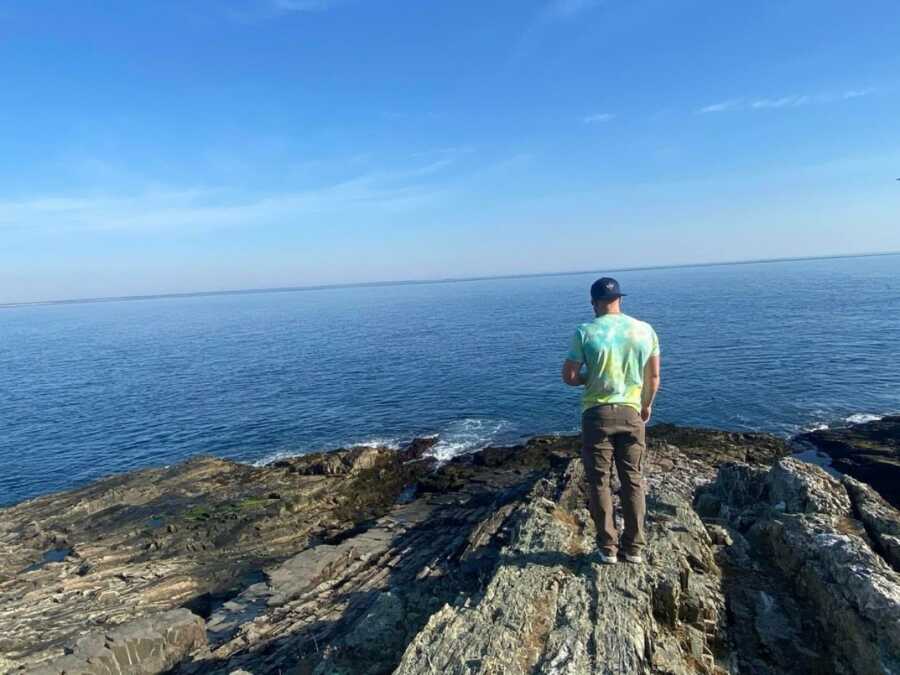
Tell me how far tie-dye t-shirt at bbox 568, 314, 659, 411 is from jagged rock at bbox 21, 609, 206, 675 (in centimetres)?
1450

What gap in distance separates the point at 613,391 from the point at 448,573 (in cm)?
715

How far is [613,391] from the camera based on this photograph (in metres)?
7.53

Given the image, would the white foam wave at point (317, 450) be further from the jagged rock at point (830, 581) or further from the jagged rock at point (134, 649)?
the jagged rock at point (830, 581)

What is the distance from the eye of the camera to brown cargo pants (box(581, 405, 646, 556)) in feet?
24.9

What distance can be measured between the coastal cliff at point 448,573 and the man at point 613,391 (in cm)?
172

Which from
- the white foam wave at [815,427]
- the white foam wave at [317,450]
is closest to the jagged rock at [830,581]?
the white foam wave at [815,427]

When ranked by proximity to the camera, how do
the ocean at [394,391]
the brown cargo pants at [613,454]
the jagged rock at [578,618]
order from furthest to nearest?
the ocean at [394,391] → the brown cargo pants at [613,454] → the jagged rock at [578,618]

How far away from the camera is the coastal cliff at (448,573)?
7457 mm

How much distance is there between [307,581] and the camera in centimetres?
1803

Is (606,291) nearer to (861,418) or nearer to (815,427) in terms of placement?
(815,427)

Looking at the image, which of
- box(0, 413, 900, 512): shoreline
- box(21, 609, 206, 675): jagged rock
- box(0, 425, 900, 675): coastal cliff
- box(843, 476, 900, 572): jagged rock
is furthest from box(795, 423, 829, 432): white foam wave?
box(21, 609, 206, 675): jagged rock

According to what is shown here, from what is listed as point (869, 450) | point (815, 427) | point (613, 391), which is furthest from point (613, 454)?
point (815, 427)

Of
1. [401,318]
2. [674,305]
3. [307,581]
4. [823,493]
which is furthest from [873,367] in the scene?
[401,318]

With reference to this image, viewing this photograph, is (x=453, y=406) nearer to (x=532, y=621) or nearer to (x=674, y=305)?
(x=532, y=621)
